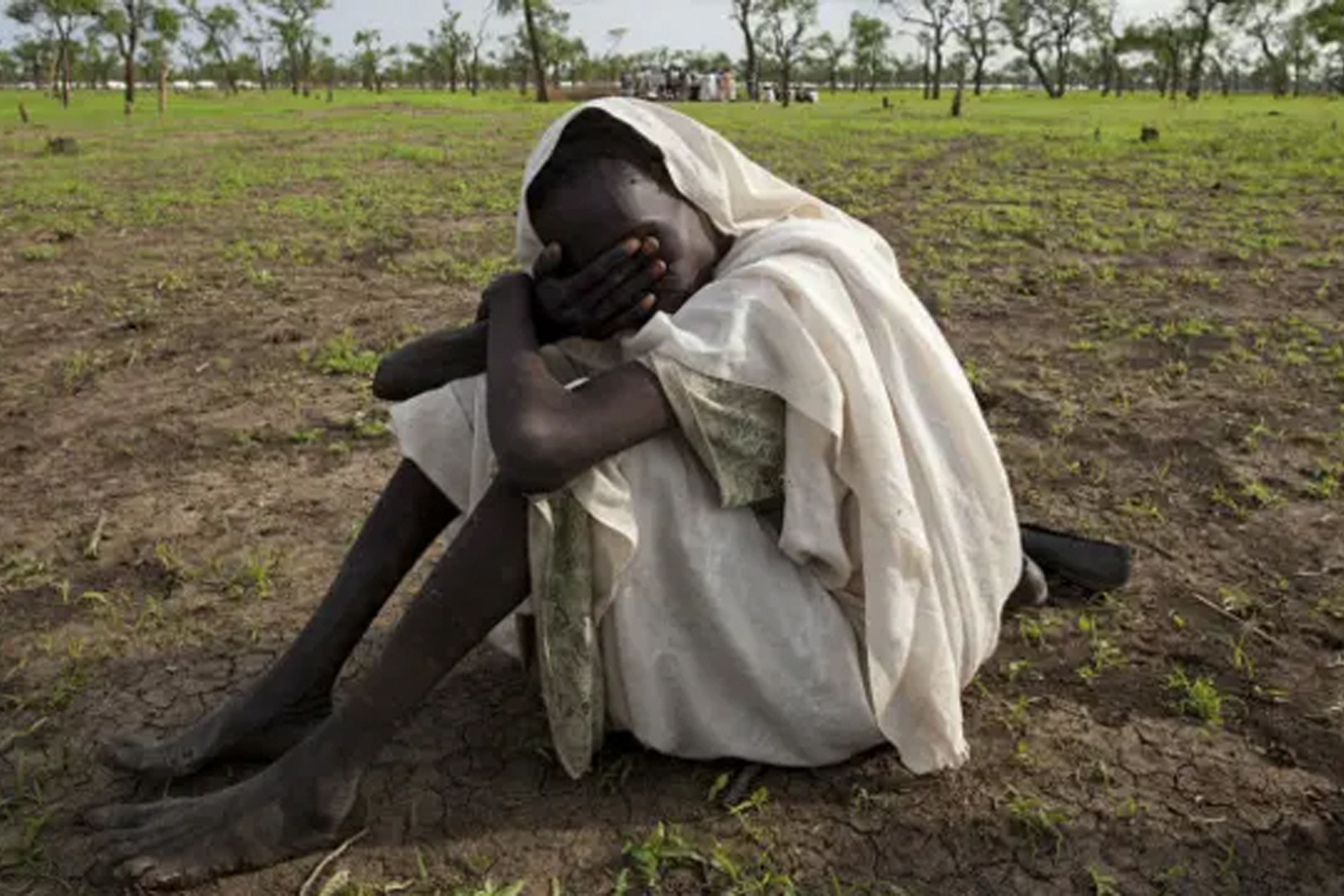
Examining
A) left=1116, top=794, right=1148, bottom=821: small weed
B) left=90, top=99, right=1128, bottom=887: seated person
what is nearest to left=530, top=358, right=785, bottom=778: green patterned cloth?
left=90, top=99, right=1128, bottom=887: seated person

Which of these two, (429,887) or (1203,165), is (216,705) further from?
(1203,165)

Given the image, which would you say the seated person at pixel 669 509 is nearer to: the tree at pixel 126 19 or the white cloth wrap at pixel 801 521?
the white cloth wrap at pixel 801 521

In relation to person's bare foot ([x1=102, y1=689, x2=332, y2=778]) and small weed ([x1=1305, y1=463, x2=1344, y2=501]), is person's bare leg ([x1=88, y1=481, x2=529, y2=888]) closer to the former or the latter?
person's bare foot ([x1=102, y1=689, x2=332, y2=778])

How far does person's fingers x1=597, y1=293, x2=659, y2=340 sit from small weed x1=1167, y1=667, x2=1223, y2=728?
51.9 inches

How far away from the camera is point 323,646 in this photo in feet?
6.52

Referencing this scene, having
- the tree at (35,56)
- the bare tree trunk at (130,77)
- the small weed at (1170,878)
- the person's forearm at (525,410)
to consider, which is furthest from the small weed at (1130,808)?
the tree at (35,56)

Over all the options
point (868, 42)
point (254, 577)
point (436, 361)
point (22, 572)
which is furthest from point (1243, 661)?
point (868, 42)

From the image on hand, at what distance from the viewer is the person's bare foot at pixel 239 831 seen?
1.72m

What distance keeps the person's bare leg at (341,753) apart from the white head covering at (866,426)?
0.66ft

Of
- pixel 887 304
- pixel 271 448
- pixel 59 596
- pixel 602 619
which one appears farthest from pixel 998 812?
pixel 271 448

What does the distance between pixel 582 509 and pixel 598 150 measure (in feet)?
2.07

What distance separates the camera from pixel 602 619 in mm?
1771

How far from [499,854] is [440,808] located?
0.60 feet

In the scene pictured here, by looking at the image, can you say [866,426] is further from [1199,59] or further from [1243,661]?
[1199,59]
